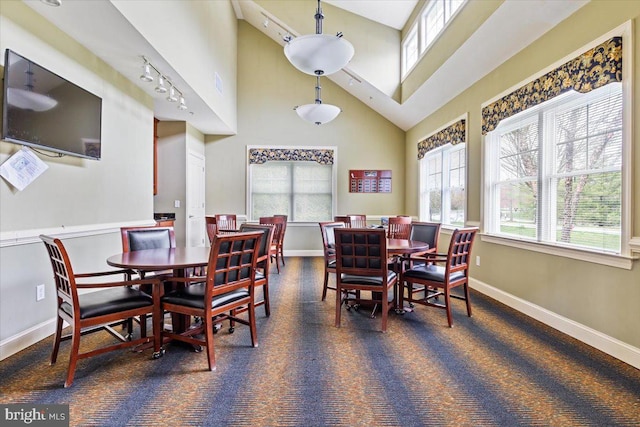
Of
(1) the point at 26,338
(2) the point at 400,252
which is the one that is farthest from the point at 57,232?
(2) the point at 400,252

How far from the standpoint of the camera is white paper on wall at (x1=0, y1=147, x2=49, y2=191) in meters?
2.32

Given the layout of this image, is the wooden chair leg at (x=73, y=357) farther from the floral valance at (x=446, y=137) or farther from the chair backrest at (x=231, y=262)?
the floral valance at (x=446, y=137)

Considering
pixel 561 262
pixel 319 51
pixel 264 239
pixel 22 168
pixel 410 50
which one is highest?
pixel 410 50

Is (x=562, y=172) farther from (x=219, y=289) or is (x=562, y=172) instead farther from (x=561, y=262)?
(x=219, y=289)

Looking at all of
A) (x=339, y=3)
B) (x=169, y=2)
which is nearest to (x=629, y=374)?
(x=169, y=2)

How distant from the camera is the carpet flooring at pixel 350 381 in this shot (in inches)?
66.5

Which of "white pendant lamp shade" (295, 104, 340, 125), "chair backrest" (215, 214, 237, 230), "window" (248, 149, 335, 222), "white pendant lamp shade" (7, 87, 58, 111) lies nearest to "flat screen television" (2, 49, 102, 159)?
"white pendant lamp shade" (7, 87, 58, 111)

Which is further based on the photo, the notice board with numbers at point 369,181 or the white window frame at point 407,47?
the notice board with numbers at point 369,181

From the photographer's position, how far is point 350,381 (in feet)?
6.63

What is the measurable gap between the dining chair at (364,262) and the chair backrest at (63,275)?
6.16 feet

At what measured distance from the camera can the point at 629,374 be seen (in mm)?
2072

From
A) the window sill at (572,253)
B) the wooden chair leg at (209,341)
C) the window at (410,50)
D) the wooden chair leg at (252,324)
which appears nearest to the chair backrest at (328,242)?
the wooden chair leg at (252,324)

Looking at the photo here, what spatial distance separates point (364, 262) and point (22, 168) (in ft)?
9.15

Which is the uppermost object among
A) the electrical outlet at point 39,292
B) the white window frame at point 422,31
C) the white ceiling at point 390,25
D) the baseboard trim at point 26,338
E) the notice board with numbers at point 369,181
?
the white window frame at point 422,31
